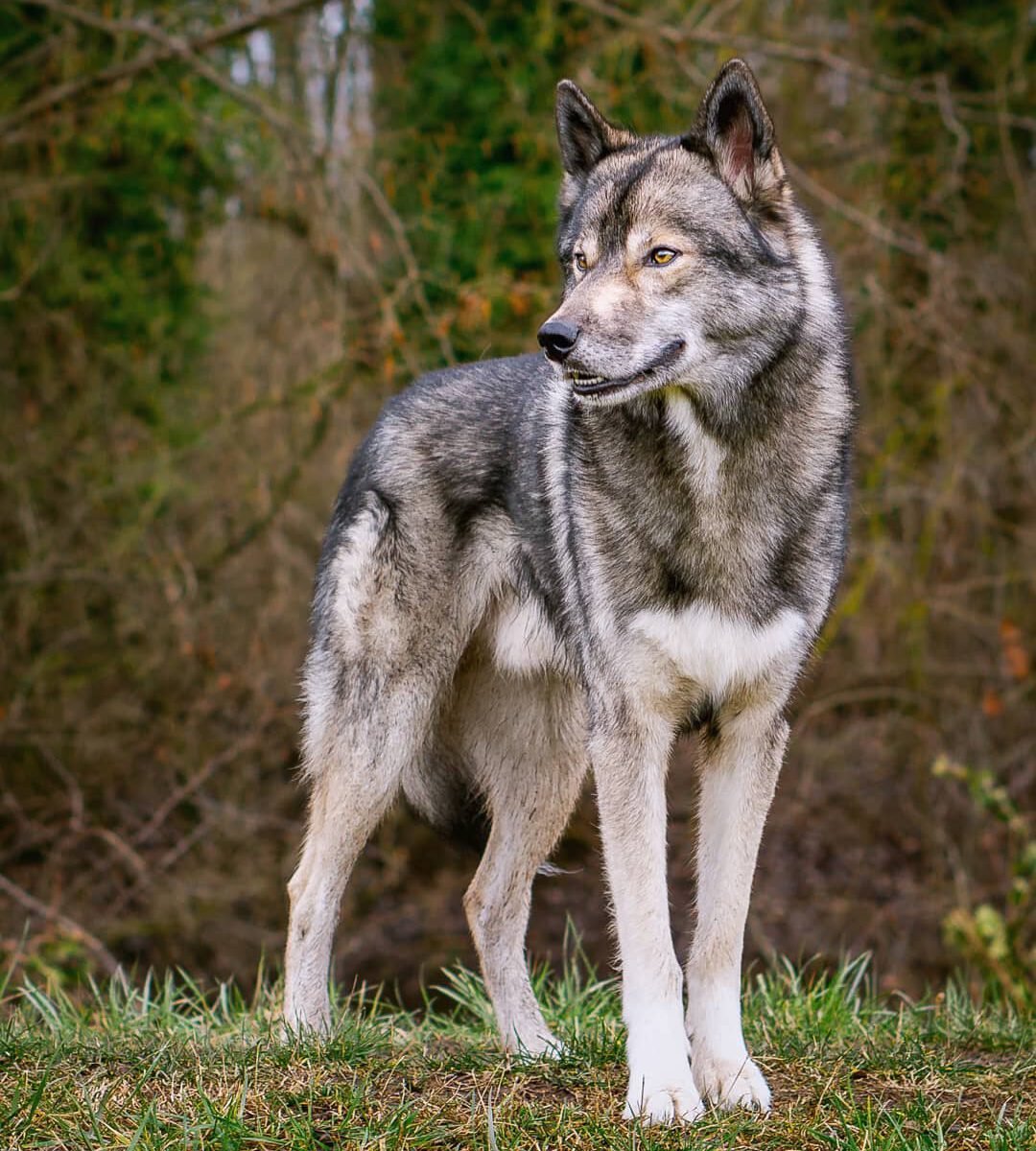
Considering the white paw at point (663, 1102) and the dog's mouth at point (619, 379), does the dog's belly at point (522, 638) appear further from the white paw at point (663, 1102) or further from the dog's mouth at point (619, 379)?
the white paw at point (663, 1102)

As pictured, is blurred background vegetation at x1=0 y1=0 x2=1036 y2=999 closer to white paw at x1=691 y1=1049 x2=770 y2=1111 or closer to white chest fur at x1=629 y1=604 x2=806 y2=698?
white chest fur at x1=629 y1=604 x2=806 y2=698

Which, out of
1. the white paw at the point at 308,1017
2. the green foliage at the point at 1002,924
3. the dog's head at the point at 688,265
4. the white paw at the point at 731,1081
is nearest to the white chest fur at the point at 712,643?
the dog's head at the point at 688,265

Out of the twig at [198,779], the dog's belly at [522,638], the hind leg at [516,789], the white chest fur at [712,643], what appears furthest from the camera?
the twig at [198,779]

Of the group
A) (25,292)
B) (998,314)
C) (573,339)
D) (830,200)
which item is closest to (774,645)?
(573,339)

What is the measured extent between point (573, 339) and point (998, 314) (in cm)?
602

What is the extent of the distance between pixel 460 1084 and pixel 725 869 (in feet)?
2.68

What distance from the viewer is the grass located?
114 inches

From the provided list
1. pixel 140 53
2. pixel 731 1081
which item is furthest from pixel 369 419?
pixel 731 1081

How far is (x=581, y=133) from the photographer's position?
366 cm

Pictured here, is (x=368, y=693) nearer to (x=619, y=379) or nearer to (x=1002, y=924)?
(x=619, y=379)

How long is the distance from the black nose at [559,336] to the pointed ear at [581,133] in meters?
0.79

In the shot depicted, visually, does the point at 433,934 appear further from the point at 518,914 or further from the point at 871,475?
the point at 518,914

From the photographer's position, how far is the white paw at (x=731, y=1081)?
126 inches

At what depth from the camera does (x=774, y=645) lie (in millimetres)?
3340
